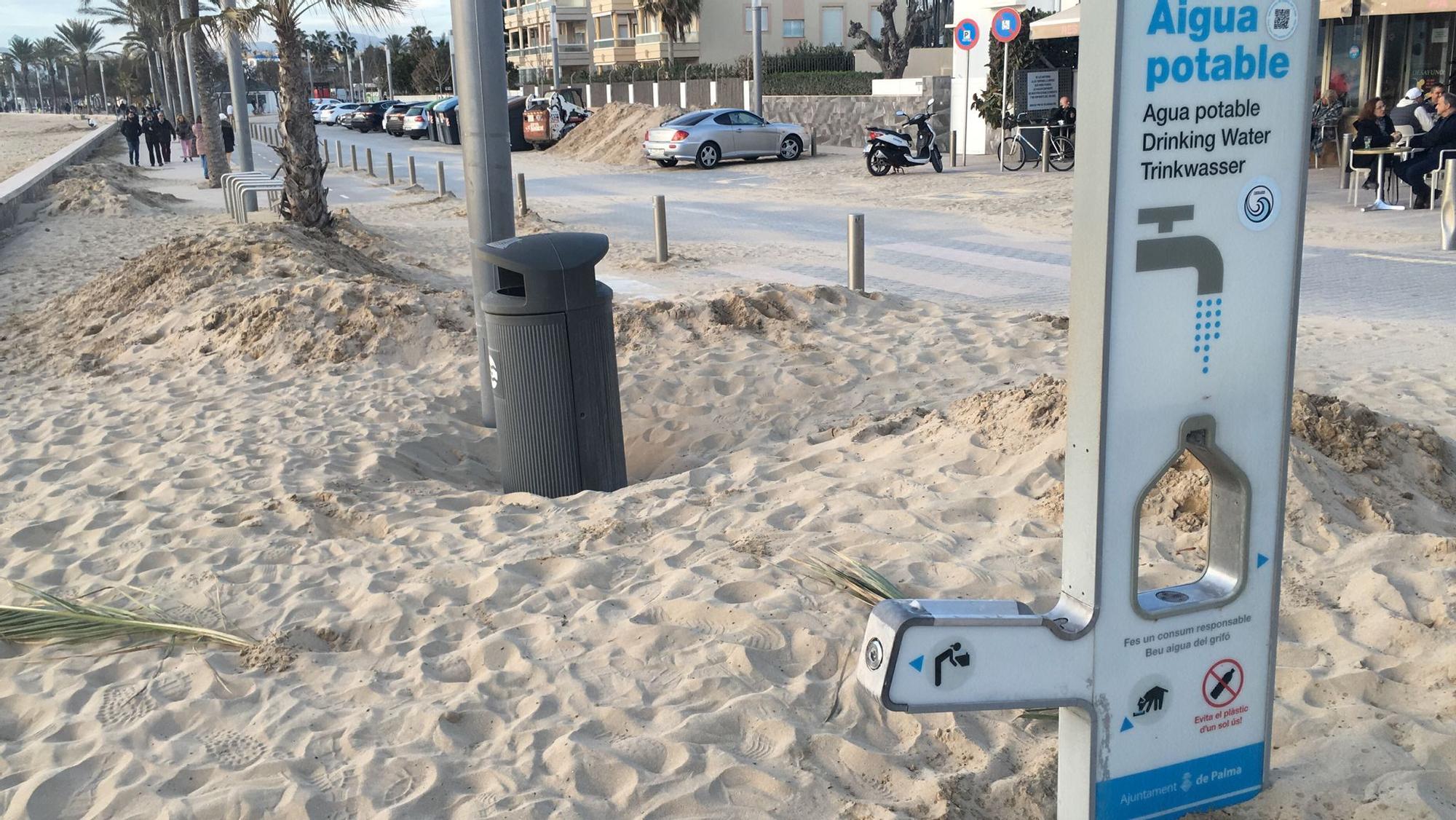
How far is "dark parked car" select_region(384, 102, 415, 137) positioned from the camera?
4909 centimetres

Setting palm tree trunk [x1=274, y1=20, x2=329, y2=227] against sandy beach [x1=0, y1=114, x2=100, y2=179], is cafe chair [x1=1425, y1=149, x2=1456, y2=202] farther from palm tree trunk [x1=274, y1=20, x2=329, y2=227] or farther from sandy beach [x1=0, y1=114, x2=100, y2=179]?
sandy beach [x1=0, y1=114, x2=100, y2=179]

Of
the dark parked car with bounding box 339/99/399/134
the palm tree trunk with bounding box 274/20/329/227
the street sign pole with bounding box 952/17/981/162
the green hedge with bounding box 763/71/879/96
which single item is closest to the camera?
the palm tree trunk with bounding box 274/20/329/227

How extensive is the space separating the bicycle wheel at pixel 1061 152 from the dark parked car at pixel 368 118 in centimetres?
3990

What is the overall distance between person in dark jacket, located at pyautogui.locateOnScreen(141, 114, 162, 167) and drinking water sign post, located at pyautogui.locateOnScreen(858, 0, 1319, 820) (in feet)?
128

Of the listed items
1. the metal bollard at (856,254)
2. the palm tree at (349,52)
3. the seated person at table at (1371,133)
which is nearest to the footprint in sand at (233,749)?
the metal bollard at (856,254)

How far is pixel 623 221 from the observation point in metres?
18.1

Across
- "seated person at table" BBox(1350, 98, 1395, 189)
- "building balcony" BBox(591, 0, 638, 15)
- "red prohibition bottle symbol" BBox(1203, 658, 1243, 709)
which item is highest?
"building balcony" BBox(591, 0, 638, 15)

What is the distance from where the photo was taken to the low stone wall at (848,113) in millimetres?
31531

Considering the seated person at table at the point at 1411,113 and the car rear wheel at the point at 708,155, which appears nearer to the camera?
the seated person at table at the point at 1411,113

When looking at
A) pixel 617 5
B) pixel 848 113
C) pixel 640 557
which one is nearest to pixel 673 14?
pixel 617 5

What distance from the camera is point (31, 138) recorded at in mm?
54594

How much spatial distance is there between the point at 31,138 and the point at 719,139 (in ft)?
135

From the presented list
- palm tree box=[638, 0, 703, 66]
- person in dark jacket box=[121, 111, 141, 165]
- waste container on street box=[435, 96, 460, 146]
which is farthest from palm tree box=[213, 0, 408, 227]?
palm tree box=[638, 0, 703, 66]

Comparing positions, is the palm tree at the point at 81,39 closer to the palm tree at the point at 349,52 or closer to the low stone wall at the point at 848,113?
the palm tree at the point at 349,52
